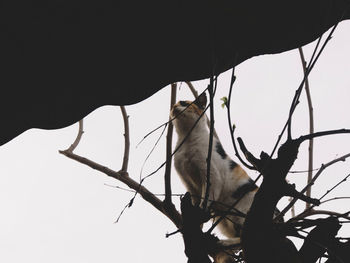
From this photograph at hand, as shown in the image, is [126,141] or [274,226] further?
[126,141]

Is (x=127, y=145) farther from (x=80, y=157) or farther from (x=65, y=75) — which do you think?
(x=65, y=75)

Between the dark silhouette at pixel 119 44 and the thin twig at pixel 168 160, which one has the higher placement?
the dark silhouette at pixel 119 44

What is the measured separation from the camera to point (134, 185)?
9.09 ft

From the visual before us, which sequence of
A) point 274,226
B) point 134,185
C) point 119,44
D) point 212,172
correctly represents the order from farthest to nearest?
point 212,172, point 134,185, point 119,44, point 274,226

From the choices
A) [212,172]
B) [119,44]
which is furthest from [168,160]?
[212,172]

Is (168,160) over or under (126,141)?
under

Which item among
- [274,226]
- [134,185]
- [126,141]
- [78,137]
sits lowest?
[274,226]

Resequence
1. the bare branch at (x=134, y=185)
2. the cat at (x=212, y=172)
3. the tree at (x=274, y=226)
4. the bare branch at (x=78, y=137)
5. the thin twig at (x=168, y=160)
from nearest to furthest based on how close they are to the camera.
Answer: the tree at (x=274, y=226) → the thin twig at (x=168, y=160) → the bare branch at (x=134, y=185) → the bare branch at (x=78, y=137) → the cat at (x=212, y=172)

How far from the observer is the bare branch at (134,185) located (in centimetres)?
238

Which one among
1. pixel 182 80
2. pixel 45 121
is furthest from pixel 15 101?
pixel 182 80

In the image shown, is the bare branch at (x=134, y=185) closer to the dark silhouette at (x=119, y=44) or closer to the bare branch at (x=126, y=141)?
the bare branch at (x=126, y=141)

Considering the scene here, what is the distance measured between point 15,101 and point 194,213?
100 cm

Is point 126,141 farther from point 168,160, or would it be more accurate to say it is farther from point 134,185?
point 168,160

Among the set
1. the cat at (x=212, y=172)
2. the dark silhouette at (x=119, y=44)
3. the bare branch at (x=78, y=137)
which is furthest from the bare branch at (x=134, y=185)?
the cat at (x=212, y=172)
